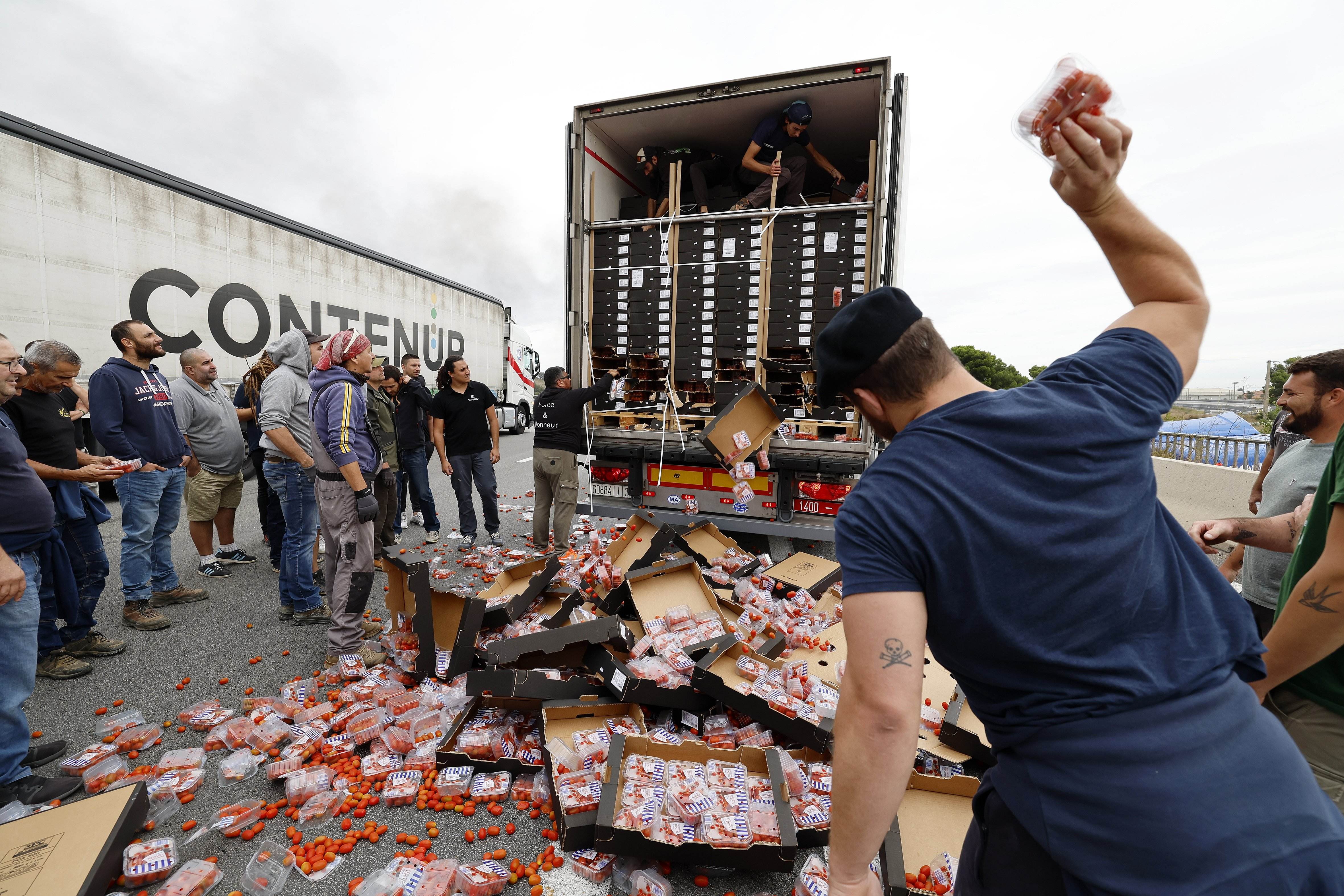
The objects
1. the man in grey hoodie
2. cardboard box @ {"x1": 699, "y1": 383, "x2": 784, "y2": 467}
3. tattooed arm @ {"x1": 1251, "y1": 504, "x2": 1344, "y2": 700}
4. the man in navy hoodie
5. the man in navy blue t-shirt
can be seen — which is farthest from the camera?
cardboard box @ {"x1": 699, "y1": 383, "x2": 784, "y2": 467}

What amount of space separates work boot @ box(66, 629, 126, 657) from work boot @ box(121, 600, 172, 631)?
339 millimetres

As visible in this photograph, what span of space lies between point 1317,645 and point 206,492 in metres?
6.88

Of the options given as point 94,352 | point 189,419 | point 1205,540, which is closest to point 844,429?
point 1205,540

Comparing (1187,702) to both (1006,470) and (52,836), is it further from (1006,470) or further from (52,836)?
(52,836)

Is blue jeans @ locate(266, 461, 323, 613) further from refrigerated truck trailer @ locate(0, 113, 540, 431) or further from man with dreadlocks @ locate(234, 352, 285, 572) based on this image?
refrigerated truck trailer @ locate(0, 113, 540, 431)

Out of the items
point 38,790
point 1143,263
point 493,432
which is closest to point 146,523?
point 38,790

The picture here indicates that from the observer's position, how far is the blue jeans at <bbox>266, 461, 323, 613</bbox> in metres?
4.44

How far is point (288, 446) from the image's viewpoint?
4.33 meters

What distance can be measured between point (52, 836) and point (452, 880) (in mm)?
1458

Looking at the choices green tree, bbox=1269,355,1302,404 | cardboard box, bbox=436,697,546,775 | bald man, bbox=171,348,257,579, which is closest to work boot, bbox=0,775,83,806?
cardboard box, bbox=436,697,546,775

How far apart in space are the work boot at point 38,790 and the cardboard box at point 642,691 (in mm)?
2425

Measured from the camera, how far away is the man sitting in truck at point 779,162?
19.1 feet

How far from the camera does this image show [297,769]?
2697 mm

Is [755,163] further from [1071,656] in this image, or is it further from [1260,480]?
[1071,656]
